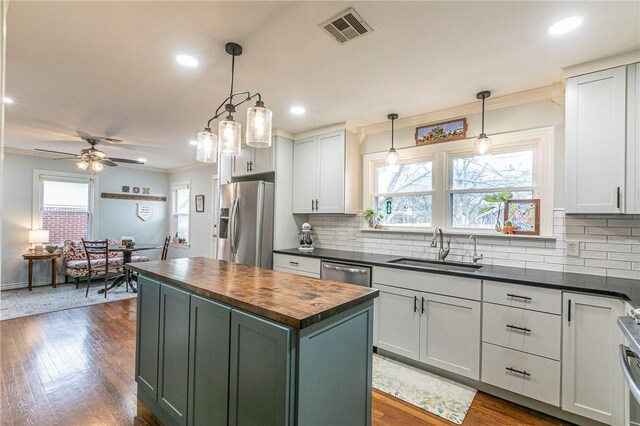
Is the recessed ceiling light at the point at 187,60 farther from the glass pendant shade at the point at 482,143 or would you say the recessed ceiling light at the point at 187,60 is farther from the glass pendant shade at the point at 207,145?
the glass pendant shade at the point at 482,143

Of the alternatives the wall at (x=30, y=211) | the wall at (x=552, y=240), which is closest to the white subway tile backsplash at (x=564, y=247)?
the wall at (x=552, y=240)

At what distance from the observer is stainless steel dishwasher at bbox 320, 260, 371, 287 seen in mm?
3021

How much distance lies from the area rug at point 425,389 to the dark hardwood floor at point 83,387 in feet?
0.20

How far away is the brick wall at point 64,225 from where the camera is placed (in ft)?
18.9

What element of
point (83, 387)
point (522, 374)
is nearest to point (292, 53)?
point (522, 374)

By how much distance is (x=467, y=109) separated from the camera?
3086 mm

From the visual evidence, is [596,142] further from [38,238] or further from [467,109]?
[38,238]

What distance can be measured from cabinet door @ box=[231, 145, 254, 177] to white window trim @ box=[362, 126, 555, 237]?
158 centimetres

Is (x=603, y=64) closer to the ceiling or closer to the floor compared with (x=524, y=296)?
closer to the ceiling

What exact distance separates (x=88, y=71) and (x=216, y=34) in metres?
1.30

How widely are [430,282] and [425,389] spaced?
0.84 m

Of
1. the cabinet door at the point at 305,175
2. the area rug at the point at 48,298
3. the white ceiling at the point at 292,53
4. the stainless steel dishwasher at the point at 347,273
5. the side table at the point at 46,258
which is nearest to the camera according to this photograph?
the white ceiling at the point at 292,53

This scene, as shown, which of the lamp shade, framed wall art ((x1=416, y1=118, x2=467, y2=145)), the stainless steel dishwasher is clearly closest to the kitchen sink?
the stainless steel dishwasher

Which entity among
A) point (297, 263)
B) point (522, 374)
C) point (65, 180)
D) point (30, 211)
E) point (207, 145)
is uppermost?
point (65, 180)
